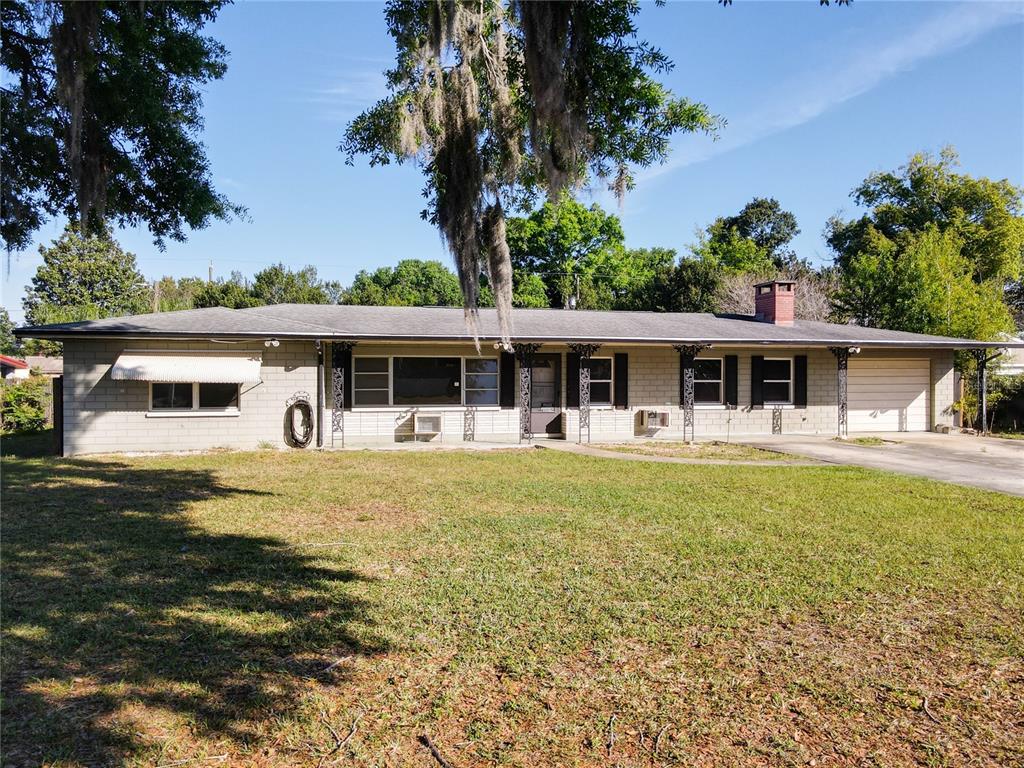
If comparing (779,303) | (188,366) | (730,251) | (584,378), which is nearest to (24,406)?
(188,366)

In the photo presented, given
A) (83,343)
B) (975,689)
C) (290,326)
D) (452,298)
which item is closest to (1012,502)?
(975,689)

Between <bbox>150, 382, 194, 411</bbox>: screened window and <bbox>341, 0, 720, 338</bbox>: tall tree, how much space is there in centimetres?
960

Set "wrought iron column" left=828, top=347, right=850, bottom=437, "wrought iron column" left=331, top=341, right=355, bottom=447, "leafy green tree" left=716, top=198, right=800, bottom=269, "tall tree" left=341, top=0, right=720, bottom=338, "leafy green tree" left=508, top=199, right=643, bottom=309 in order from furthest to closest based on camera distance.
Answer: "leafy green tree" left=716, top=198, right=800, bottom=269 → "leafy green tree" left=508, top=199, right=643, bottom=309 → "wrought iron column" left=828, top=347, right=850, bottom=437 → "wrought iron column" left=331, top=341, right=355, bottom=447 → "tall tree" left=341, top=0, right=720, bottom=338

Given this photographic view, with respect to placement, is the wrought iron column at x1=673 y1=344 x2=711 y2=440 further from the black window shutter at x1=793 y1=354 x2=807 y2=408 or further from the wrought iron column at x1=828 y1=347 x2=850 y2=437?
the wrought iron column at x1=828 y1=347 x2=850 y2=437

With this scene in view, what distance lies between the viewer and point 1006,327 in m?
20.4

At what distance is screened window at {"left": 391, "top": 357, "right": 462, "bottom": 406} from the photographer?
16156mm

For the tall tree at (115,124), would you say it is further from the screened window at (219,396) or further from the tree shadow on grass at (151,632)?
the screened window at (219,396)

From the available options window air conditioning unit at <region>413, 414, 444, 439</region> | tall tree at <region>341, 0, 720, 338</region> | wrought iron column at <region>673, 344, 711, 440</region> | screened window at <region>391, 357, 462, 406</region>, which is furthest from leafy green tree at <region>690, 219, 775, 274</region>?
tall tree at <region>341, 0, 720, 338</region>

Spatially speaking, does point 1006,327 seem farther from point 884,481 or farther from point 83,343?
point 83,343

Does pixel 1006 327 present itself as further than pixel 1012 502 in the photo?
Yes

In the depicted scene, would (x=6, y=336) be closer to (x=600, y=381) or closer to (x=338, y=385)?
(x=338, y=385)

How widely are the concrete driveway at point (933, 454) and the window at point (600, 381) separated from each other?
364cm

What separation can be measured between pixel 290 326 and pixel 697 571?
1121 cm

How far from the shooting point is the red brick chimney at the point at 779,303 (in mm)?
19766
